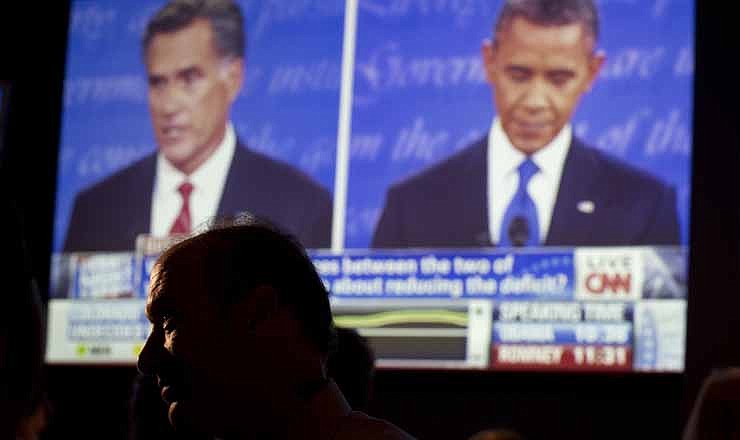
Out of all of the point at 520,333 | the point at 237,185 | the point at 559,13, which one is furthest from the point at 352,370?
Result: the point at 237,185

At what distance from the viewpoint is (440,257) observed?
14.2 feet

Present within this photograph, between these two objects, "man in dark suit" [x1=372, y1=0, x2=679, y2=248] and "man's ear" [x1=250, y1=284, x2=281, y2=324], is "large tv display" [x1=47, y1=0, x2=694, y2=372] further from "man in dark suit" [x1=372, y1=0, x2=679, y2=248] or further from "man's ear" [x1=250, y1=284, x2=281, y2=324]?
"man's ear" [x1=250, y1=284, x2=281, y2=324]

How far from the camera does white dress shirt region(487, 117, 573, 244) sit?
423 centimetres

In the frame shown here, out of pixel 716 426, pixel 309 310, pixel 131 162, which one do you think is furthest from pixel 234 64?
pixel 309 310

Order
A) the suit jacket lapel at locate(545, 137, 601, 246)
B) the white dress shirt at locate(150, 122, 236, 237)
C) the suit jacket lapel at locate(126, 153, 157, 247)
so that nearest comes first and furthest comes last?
the suit jacket lapel at locate(545, 137, 601, 246) < the white dress shirt at locate(150, 122, 236, 237) < the suit jacket lapel at locate(126, 153, 157, 247)

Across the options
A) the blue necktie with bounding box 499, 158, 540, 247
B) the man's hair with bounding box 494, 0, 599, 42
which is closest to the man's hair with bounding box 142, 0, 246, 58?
the man's hair with bounding box 494, 0, 599, 42

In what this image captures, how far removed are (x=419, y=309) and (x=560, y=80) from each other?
812 mm

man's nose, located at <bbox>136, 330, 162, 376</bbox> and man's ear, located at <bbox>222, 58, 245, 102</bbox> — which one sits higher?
man's ear, located at <bbox>222, 58, 245, 102</bbox>

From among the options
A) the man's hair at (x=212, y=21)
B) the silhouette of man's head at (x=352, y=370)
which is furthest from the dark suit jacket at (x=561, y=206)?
the silhouette of man's head at (x=352, y=370)

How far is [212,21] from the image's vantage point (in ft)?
15.7

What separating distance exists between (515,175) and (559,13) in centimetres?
51

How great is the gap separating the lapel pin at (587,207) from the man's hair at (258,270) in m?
2.80

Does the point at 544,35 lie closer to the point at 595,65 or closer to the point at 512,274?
the point at 595,65

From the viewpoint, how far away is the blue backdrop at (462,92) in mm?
4145
